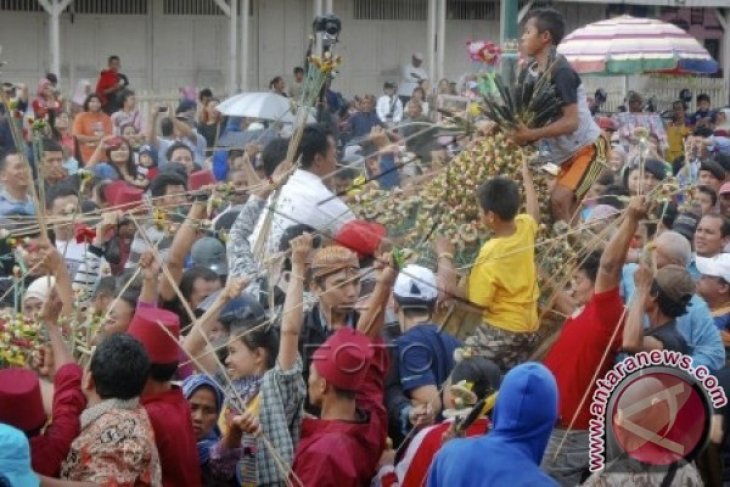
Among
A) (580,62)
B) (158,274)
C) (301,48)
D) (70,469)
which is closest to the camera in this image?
(70,469)

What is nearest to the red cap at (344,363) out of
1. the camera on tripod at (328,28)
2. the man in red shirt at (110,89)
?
the camera on tripod at (328,28)

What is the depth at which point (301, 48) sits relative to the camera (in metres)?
30.5

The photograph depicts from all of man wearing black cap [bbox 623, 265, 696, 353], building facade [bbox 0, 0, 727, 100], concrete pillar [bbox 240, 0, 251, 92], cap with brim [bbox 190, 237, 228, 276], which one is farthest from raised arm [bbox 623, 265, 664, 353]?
concrete pillar [bbox 240, 0, 251, 92]

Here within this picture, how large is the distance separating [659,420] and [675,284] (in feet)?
6.33

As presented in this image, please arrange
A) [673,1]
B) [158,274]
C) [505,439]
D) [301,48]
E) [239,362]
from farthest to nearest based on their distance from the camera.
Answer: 1. [673,1]
2. [301,48]
3. [158,274]
4. [239,362]
5. [505,439]

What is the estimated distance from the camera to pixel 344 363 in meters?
6.52

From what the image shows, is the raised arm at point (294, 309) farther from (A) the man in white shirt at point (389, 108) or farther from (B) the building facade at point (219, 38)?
(B) the building facade at point (219, 38)

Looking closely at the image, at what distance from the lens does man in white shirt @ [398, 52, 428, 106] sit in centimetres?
2753

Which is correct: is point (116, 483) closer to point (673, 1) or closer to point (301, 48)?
point (301, 48)

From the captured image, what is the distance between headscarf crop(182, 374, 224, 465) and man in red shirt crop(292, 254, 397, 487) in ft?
1.33

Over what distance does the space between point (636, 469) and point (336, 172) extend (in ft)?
10.8

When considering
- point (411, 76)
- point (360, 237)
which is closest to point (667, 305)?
point (360, 237)

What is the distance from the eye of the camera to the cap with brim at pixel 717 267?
8.64 m

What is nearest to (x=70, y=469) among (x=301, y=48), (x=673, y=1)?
(x=301, y=48)
